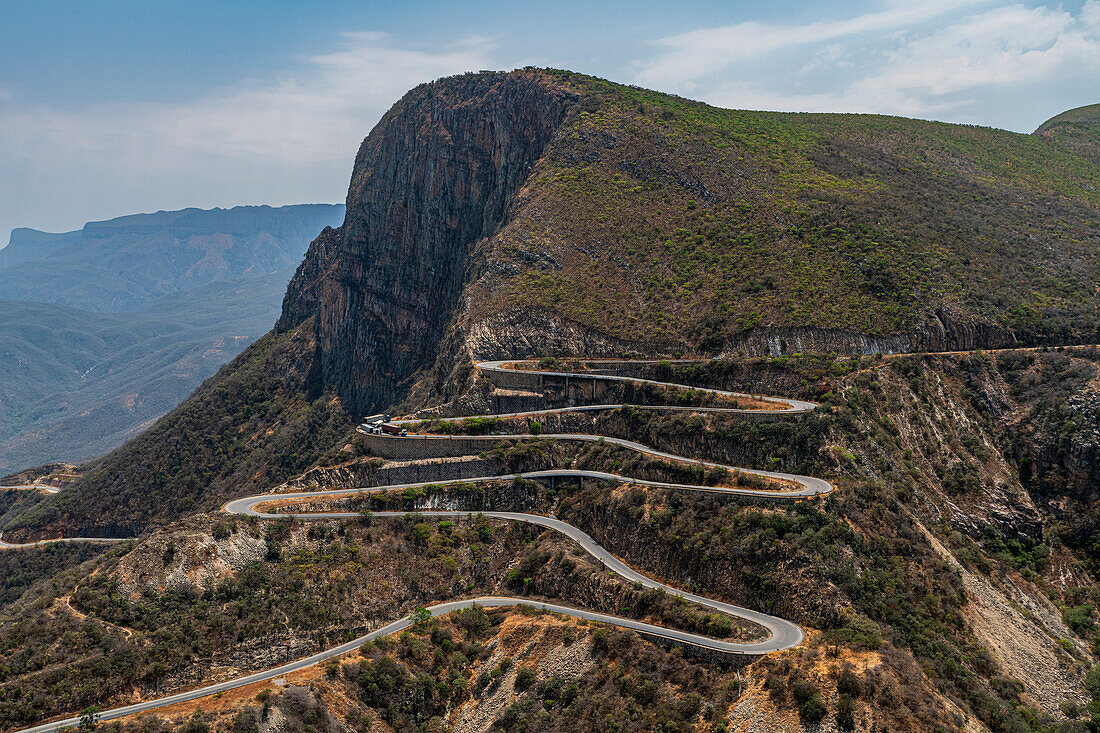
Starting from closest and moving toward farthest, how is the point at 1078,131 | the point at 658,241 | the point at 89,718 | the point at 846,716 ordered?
the point at 846,716 < the point at 89,718 < the point at 658,241 < the point at 1078,131

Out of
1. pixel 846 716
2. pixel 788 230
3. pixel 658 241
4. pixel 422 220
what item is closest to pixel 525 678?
pixel 846 716

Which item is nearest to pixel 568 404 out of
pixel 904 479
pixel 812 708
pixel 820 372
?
pixel 820 372

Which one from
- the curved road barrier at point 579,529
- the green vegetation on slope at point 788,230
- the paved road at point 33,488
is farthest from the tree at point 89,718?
the paved road at point 33,488

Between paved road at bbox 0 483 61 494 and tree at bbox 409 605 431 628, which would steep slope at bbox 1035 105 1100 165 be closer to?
tree at bbox 409 605 431 628

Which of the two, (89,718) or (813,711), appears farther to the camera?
(89,718)

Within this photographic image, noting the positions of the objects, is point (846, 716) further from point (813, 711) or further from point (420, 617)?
point (420, 617)

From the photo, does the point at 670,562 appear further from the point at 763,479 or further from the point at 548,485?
the point at 548,485
